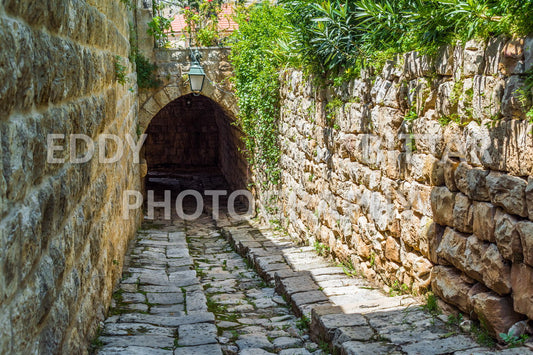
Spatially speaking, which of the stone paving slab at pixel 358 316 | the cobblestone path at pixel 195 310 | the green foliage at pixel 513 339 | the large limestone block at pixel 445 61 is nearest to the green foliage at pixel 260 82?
the cobblestone path at pixel 195 310

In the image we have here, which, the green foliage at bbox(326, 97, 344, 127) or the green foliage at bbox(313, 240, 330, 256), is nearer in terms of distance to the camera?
the green foliage at bbox(326, 97, 344, 127)

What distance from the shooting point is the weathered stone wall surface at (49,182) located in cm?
161

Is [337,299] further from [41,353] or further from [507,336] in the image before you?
[41,353]

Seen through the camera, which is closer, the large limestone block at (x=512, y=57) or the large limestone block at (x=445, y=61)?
the large limestone block at (x=512, y=57)

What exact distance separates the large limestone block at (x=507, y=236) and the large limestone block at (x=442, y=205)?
0.49 meters

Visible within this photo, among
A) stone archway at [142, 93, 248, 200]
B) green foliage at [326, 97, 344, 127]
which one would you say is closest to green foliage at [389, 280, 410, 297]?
green foliage at [326, 97, 344, 127]

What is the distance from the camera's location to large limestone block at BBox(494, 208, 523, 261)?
2.70m

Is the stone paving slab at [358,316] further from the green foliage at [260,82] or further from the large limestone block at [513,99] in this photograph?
the green foliage at [260,82]

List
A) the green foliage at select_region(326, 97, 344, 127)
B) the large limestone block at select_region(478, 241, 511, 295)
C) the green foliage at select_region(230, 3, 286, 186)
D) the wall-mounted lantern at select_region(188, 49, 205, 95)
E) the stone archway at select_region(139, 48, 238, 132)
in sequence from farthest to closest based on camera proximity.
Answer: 1. the stone archway at select_region(139, 48, 238, 132)
2. the wall-mounted lantern at select_region(188, 49, 205, 95)
3. the green foliage at select_region(230, 3, 286, 186)
4. the green foliage at select_region(326, 97, 344, 127)
5. the large limestone block at select_region(478, 241, 511, 295)

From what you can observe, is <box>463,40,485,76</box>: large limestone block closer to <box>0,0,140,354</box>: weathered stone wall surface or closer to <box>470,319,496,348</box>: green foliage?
<box>470,319,496,348</box>: green foliage

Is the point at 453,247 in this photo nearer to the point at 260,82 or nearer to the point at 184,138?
the point at 260,82

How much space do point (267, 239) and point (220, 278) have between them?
143cm

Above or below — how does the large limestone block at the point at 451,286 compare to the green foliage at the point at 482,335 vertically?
above

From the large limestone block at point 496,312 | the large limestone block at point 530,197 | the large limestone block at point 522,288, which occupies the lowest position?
the large limestone block at point 496,312
